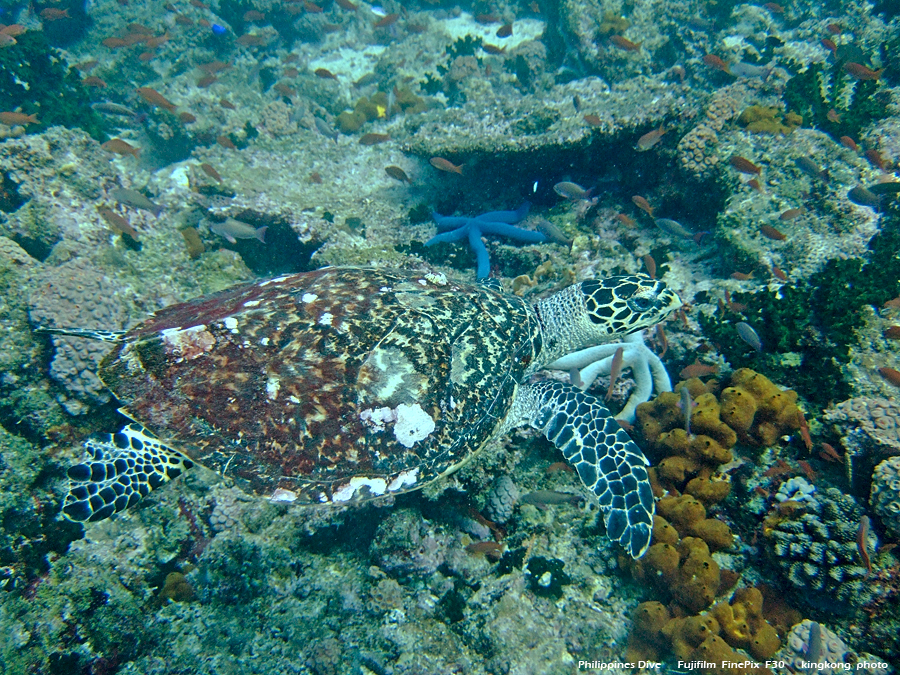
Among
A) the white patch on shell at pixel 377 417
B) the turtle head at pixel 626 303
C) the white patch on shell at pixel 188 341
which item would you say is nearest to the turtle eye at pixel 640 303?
the turtle head at pixel 626 303

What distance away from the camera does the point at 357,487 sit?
271cm

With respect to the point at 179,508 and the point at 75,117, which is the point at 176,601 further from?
the point at 75,117

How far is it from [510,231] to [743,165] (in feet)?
10.2

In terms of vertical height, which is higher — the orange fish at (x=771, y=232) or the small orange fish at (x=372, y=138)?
the orange fish at (x=771, y=232)

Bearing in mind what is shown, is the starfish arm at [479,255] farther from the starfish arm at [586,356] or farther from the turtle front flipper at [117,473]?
the turtle front flipper at [117,473]

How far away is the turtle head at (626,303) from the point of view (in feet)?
12.0

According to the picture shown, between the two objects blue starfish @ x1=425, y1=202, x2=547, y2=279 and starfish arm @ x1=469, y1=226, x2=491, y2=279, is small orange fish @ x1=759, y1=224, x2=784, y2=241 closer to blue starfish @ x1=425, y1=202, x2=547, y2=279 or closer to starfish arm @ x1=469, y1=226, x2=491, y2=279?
blue starfish @ x1=425, y1=202, x2=547, y2=279

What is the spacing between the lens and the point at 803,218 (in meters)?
4.93

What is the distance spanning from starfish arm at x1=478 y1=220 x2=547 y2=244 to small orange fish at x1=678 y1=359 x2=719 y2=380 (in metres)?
2.41

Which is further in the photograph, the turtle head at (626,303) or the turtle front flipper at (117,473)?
the turtle head at (626,303)

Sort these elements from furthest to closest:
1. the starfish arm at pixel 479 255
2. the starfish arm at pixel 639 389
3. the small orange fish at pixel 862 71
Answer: the small orange fish at pixel 862 71
the starfish arm at pixel 479 255
the starfish arm at pixel 639 389

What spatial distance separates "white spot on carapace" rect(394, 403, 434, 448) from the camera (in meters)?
2.85

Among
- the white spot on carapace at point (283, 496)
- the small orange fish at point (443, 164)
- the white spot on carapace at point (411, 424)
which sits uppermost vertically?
the small orange fish at point (443, 164)

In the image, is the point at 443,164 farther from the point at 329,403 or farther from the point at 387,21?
the point at 387,21
